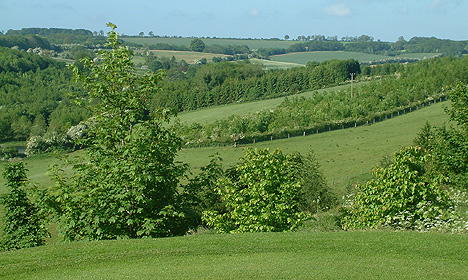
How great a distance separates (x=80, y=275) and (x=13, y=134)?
114804 millimetres

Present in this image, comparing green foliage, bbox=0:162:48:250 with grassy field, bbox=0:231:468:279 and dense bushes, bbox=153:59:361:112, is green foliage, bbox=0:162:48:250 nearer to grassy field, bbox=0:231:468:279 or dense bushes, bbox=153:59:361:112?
grassy field, bbox=0:231:468:279

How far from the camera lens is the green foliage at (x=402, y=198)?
1423 centimetres

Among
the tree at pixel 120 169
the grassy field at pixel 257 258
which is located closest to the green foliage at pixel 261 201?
the tree at pixel 120 169

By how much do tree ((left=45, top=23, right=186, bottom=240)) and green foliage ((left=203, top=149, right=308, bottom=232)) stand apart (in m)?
1.68

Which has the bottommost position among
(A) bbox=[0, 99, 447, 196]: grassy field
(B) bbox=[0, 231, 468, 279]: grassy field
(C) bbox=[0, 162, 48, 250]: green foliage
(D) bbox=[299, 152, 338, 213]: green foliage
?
(A) bbox=[0, 99, 447, 196]: grassy field

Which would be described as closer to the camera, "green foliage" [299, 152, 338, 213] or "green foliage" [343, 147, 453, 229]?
"green foliage" [343, 147, 453, 229]

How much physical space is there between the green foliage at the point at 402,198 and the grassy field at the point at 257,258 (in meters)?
1.69

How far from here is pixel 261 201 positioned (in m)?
15.2

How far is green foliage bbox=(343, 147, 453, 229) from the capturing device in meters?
14.2

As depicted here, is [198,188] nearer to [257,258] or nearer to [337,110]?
[257,258]

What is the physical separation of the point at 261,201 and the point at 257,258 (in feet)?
13.4

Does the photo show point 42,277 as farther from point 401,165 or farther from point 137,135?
→ point 401,165

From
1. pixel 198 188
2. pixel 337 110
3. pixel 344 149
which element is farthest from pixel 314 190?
pixel 337 110

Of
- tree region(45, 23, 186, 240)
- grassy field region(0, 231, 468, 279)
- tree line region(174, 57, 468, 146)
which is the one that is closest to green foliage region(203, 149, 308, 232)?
tree region(45, 23, 186, 240)
